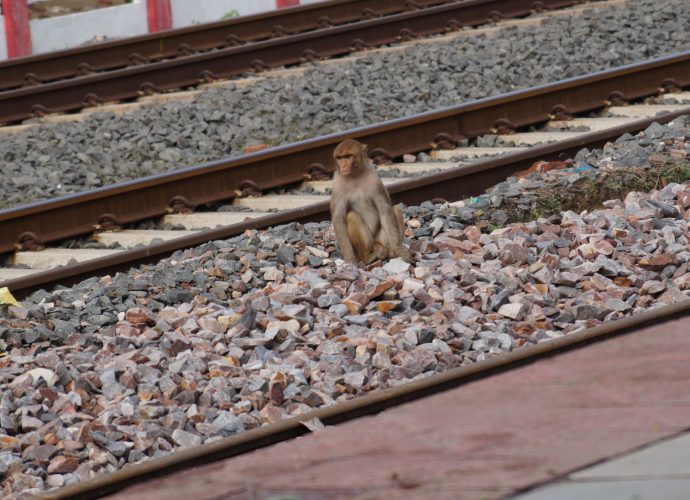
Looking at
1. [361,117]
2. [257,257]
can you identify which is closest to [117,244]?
[257,257]

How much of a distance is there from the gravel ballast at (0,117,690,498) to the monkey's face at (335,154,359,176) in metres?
0.54

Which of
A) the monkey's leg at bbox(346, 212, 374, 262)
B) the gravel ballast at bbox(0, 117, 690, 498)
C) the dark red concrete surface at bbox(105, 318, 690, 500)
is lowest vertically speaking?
the gravel ballast at bbox(0, 117, 690, 498)

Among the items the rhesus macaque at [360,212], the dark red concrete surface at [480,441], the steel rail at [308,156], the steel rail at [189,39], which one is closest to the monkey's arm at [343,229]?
the rhesus macaque at [360,212]

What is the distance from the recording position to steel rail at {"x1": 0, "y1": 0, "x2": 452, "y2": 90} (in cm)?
1366

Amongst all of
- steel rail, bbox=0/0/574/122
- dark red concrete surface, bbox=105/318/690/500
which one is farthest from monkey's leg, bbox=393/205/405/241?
steel rail, bbox=0/0/574/122

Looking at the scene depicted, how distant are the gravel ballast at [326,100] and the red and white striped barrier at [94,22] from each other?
4.25 m

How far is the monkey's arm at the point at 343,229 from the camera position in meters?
7.46

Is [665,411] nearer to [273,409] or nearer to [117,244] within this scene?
[273,409]

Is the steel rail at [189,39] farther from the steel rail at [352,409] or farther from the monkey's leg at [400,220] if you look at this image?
the steel rail at [352,409]

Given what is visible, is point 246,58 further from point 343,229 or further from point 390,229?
point 390,229

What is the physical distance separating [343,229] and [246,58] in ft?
21.6

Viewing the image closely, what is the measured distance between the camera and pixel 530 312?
6352 millimetres

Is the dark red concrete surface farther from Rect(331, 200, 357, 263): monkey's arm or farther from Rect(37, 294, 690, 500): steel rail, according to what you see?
Rect(331, 200, 357, 263): monkey's arm

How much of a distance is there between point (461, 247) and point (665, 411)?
12.2 ft
